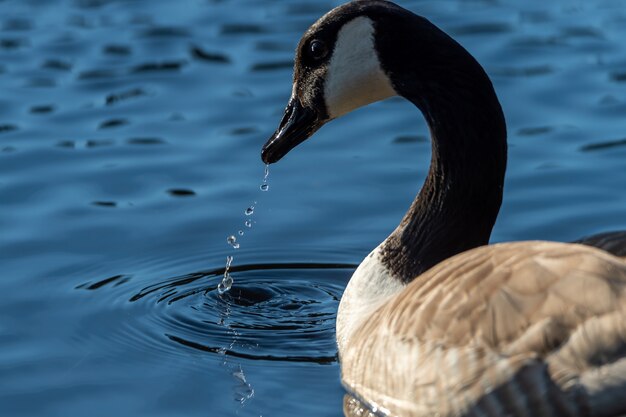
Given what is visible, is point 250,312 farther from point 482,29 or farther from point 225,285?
point 482,29

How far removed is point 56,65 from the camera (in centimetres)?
1230

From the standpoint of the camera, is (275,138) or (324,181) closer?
(275,138)

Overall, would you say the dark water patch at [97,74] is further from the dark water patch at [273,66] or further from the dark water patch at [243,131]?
the dark water patch at [243,131]

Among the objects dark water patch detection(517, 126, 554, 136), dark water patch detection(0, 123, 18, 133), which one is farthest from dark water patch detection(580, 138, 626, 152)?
dark water patch detection(0, 123, 18, 133)

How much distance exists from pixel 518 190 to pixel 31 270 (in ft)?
10.5

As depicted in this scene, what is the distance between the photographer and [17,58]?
12.5m

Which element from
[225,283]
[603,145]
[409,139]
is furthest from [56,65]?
[603,145]

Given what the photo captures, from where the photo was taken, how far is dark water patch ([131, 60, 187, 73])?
12227 millimetres

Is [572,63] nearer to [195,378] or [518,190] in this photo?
[518,190]

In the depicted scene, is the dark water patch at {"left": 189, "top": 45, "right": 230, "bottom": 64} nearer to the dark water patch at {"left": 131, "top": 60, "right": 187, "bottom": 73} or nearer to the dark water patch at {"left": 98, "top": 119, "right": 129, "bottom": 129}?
the dark water patch at {"left": 131, "top": 60, "right": 187, "bottom": 73}

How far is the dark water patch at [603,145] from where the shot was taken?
10405 mm

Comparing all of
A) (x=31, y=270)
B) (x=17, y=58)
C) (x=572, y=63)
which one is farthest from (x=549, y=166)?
(x=17, y=58)

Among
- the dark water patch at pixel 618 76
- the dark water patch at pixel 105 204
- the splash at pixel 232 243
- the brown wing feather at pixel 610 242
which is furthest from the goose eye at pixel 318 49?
the dark water patch at pixel 618 76

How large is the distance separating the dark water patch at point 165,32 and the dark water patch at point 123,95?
1.18 m
